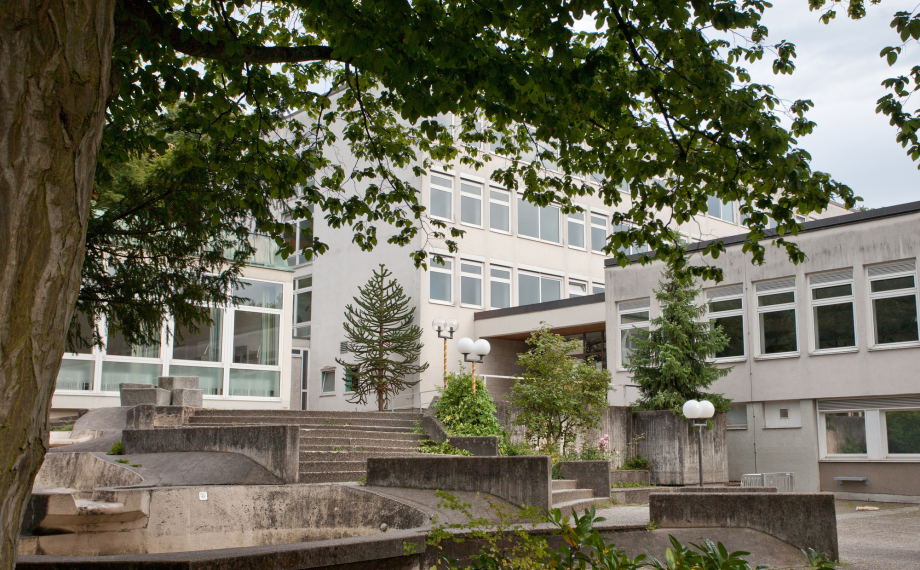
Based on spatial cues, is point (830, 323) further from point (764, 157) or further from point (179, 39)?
point (179, 39)

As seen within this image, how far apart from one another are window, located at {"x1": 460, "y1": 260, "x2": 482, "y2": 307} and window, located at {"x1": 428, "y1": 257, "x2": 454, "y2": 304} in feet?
1.55

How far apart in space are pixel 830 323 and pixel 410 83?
55.8ft

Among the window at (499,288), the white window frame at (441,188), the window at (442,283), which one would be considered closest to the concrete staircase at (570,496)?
the window at (442,283)

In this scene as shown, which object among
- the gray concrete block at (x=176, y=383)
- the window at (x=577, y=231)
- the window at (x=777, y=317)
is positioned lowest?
the gray concrete block at (x=176, y=383)

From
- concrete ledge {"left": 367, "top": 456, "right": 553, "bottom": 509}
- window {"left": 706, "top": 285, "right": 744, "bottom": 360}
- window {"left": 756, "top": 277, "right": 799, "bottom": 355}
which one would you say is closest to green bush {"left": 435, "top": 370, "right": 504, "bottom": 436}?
window {"left": 706, "top": 285, "right": 744, "bottom": 360}

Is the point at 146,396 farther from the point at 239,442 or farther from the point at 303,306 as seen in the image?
the point at 303,306

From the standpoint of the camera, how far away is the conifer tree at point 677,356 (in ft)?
66.8

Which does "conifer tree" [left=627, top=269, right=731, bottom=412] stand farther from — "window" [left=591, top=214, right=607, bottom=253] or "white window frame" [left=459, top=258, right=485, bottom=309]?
"window" [left=591, top=214, right=607, bottom=253]

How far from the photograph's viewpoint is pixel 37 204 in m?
3.04

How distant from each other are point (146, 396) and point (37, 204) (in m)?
15.9

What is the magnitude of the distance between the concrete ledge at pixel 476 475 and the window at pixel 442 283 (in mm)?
17522

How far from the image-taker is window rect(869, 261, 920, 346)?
19.4m

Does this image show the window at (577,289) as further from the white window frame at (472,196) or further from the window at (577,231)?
the white window frame at (472,196)

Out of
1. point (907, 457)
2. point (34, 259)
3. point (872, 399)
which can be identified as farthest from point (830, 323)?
point (34, 259)
